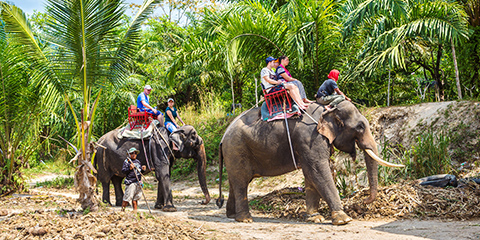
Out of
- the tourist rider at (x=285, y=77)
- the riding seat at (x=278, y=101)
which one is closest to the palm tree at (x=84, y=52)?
the tourist rider at (x=285, y=77)

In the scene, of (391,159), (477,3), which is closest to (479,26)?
(477,3)

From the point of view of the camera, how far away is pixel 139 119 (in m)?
9.40

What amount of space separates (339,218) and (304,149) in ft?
3.62

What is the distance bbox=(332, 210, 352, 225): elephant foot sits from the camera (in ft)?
20.0

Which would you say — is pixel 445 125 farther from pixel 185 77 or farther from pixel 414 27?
pixel 185 77

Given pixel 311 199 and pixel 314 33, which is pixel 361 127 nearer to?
pixel 311 199

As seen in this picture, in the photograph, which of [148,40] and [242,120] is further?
[148,40]

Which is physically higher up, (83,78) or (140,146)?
(83,78)

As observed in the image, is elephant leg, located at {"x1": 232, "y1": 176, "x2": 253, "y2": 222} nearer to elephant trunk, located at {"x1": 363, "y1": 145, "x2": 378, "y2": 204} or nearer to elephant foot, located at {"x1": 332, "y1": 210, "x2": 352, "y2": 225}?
elephant foot, located at {"x1": 332, "y1": 210, "x2": 352, "y2": 225}

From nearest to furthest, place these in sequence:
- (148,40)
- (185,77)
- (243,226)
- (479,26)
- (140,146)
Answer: (243,226) → (140,146) → (479,26) → (185,77) → (148,40)

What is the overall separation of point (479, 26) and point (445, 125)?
257 cm

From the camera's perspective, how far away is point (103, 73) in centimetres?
712

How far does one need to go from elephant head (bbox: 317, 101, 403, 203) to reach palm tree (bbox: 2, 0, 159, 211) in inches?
134

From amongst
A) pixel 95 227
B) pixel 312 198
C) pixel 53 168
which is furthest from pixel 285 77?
pixel 53 168
